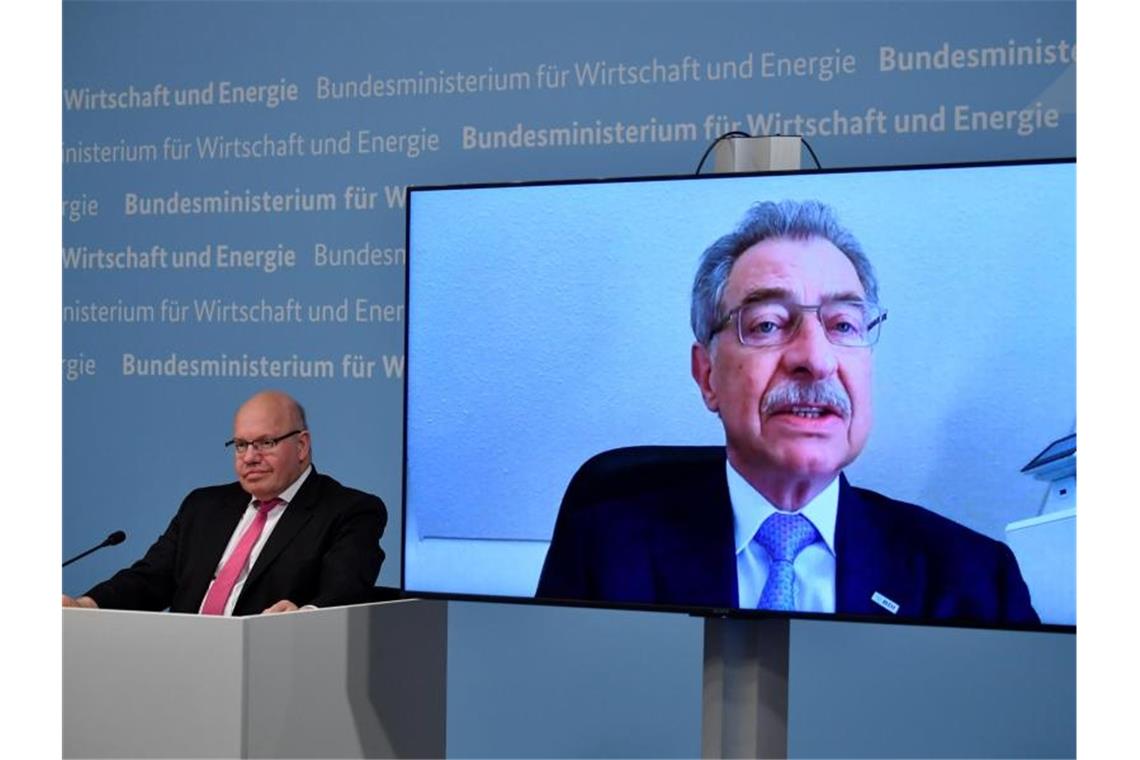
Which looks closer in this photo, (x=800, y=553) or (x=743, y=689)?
(x=800, y=553)

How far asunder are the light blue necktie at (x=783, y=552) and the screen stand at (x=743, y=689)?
0.50ft

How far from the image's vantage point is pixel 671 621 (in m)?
4.54

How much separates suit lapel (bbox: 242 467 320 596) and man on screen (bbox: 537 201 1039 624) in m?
0.90

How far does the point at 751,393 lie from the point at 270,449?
1.40 metres

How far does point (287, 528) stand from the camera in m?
3.65

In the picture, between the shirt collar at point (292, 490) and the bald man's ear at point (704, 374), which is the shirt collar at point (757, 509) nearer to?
the bald man's ear at point (704, 374)

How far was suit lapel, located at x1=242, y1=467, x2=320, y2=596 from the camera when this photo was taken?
3.59 meters

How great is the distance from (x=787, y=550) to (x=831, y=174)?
0.76 meters

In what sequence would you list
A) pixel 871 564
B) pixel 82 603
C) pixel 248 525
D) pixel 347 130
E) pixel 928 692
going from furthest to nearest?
pixel 347 130 < pixel 928 692 < pixel 248 525 < pixel 82 603 < pixel 871 564

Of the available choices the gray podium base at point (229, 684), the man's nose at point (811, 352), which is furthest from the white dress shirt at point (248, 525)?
the man's nose at point (811, 352)

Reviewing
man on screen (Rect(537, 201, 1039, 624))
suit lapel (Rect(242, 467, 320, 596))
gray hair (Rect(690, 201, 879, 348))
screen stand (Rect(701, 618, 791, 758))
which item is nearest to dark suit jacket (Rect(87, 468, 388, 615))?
suit lapel (Rect(242, 467, 320, 596))

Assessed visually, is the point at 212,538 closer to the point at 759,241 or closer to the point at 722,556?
the point at 722,556

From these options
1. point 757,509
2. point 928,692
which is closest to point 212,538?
point 757,509
